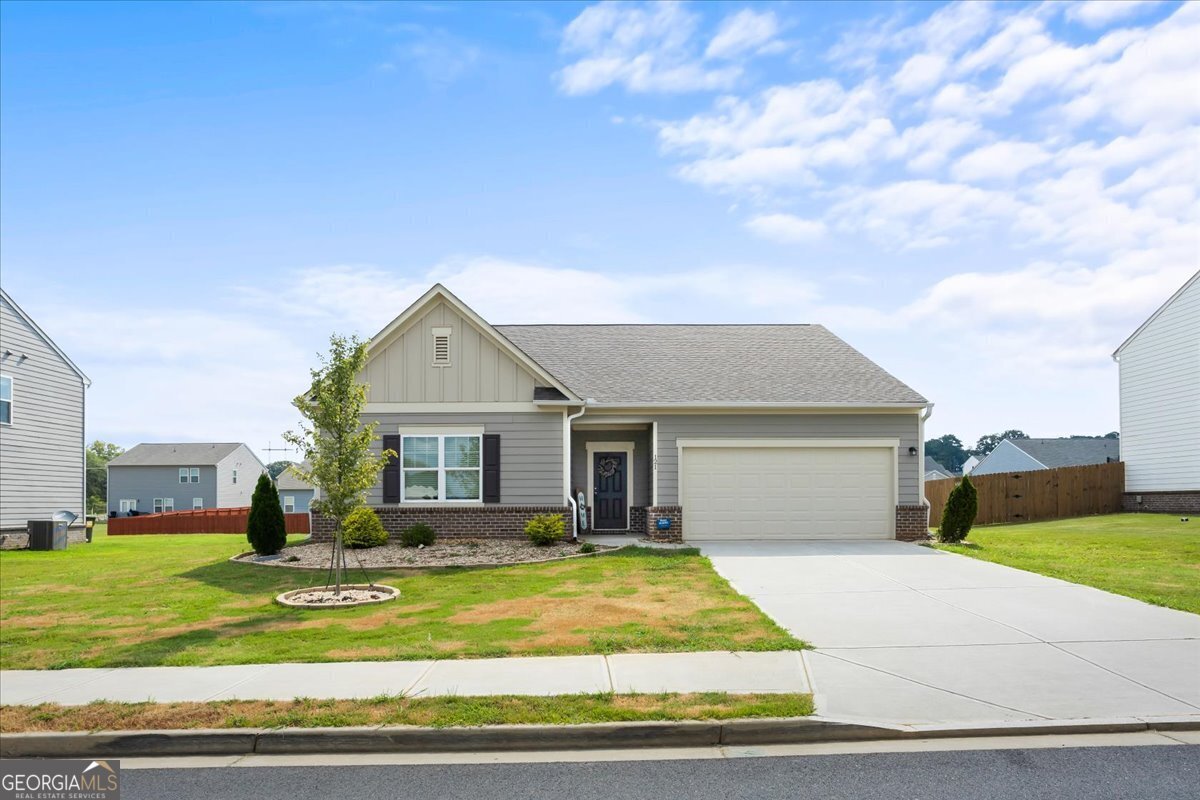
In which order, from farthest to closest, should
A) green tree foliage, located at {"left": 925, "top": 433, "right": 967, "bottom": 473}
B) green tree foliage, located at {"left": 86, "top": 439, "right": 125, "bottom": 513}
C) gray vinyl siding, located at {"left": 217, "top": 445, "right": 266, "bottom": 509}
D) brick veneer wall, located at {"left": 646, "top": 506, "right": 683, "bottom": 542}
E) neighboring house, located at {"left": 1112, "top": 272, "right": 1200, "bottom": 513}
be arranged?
green tree foliage, located at {"left": 925, "top": 433, "right": 967, "bottom": 473}
green tree foliage, located at {"left": 86, "top": 439, "right": 125, "bottom": 513}
gray vinyl siding, located at {"left": 217, "top": 445, "right": 266, "bottom": 509}
neighboring house, located at {"left": 1112, "top": 272, "right": 1200, "bottom": 513}
brick veneer wall, located at {"left": 646, "top": 506, "right": 683, "bottom": 542}

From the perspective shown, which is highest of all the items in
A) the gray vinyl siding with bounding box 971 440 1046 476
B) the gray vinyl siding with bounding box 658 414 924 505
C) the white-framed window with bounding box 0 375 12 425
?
the white-framed window with bounding box 0 375 12 425

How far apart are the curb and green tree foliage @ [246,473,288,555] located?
37.0 feet

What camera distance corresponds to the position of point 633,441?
20.9 meters

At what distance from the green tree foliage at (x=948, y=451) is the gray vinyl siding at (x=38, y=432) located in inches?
4161

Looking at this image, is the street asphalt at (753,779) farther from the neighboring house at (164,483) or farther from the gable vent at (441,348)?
the neighboring house at (164,483)

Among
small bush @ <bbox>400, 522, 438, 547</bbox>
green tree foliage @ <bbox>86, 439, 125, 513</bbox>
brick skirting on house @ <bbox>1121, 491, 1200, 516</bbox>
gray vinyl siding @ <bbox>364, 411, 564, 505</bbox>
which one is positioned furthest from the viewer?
green tree foliage @ <bbox>86, 439, 125, 513</bbox>

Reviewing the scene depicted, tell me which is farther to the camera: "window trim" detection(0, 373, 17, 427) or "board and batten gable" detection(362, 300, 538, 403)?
"window trim" detection(0, 373, 17, 427)

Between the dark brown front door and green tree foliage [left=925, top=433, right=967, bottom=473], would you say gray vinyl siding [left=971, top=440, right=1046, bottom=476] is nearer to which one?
the dark brown front door

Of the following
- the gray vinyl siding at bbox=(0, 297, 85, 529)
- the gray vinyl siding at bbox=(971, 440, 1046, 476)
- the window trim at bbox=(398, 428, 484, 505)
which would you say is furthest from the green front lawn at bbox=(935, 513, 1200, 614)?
the gray vinyl siding at bbox=(0, 297, 85, 529)

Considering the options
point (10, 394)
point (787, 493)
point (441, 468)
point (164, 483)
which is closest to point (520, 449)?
point (441, 468)

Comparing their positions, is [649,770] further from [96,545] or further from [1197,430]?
[1197,430]

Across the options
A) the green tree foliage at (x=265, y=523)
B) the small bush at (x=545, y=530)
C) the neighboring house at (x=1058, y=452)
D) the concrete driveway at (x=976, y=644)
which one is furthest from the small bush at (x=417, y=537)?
the neighboring house at (x=1058, y=452)

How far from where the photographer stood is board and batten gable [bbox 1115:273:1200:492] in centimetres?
2788

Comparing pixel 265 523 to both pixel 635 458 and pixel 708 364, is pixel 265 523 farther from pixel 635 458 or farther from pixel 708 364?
pixel 708 364
